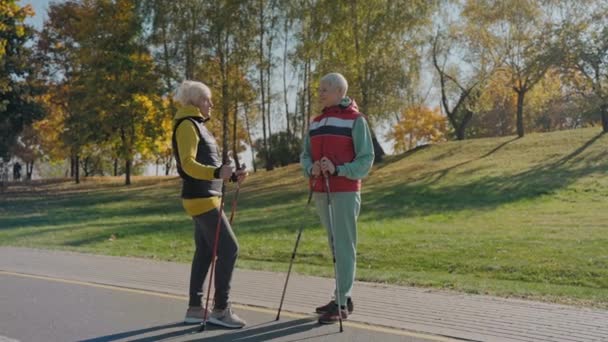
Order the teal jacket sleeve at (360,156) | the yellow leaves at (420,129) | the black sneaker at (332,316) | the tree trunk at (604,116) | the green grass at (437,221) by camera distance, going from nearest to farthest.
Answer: the teal jacket sleeve at (360,156) < the black sneaker at (332,316) < the green grass at (437,221) < the tree trunk at (604,116) < the yellow leaves at (420,129)

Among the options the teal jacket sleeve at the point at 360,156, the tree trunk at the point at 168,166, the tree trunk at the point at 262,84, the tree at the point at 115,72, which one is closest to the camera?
the teal jacket sleeve at the point at 360,156

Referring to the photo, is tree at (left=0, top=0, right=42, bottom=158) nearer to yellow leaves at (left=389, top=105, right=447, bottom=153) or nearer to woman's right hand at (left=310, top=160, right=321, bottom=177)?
woman's right hand at (left=310, top=160, right=321, bottom=177)

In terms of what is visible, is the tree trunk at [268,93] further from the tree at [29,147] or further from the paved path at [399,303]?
the paved path at [399,303]

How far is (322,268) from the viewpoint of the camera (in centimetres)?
1071

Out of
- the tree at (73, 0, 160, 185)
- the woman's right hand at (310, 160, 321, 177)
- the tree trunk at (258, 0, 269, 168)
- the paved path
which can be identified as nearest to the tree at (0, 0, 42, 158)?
the tree at (73, 0, 160, 185)

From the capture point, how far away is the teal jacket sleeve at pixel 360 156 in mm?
6234

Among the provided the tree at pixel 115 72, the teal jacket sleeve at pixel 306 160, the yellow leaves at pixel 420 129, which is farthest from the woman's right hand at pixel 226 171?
the yellow leaves at pixel 420 129

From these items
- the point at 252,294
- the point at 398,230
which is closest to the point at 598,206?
the point at 398,230

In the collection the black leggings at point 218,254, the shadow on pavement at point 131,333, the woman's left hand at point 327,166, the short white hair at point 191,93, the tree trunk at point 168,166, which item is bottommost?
the shadow on pavement at point 131,333

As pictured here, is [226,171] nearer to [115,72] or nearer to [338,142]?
[338,142]

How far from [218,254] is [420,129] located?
58059 millimetres

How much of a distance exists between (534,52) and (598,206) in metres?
15.8

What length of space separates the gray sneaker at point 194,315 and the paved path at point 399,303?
3.24 ft

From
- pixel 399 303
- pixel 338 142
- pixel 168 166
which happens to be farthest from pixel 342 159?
pixel 168 166
